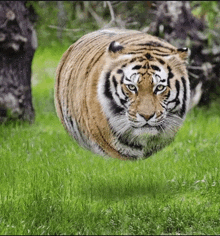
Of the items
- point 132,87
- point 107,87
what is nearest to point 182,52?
point 132,87

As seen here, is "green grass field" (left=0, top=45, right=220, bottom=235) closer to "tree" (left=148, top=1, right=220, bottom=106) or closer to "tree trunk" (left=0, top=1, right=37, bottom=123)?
"tree trunk" (left=0, top=1, right=37, bottom=123)

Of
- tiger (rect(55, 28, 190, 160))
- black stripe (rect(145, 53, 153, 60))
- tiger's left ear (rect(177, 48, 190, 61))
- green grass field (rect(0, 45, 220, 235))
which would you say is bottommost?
green grass field (rect(0, 45, 220, 235))

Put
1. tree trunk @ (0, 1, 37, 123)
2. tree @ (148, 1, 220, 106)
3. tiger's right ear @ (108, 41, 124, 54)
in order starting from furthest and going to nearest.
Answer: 1. tree @ (148, 1, 220, 106)
2. tree trunk @ (0, 1, 37, 123)
3. tiger's right ear @ (108, 41, 124, 54)

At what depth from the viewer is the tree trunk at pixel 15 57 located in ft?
24.0

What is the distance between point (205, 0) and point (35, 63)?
7137 millimetres

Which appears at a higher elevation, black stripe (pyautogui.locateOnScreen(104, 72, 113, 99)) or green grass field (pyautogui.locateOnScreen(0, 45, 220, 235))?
black stripe (pyautogui.locateOnScreen(104, 72, 113, 99))

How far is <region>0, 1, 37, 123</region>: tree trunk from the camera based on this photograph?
733cm

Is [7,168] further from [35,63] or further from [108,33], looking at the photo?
[35,63]

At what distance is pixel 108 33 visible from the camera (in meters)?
3.58

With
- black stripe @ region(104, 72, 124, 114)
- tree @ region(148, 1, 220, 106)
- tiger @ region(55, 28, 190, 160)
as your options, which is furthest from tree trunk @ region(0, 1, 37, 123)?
black stripe @ region(104, 72, 124, 114)

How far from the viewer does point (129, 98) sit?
312 centimetres

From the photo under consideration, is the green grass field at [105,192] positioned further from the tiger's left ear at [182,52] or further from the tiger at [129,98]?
the tiger's left ear at [182,52]

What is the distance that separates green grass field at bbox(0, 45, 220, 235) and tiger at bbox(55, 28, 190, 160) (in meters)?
0.86

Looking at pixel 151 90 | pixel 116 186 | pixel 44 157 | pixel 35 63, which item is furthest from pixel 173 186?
pixel 35 63
